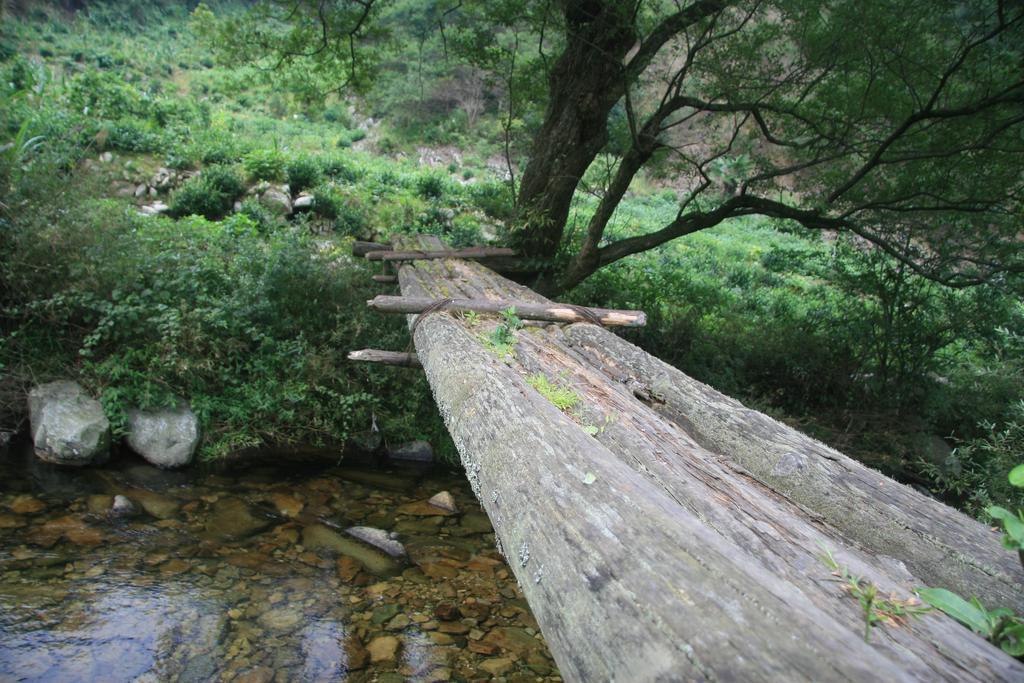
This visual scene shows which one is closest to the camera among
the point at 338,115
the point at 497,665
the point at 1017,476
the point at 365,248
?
the point at 1017,476

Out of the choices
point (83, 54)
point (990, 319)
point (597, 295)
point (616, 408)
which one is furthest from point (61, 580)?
point (83, 54)

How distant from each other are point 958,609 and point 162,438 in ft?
17.3

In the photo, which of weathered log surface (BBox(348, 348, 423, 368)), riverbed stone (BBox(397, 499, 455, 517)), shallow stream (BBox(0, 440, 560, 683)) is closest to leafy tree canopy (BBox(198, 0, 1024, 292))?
weathered log surface (BBox(348, 348, 423, 368))

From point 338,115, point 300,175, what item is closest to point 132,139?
point 300,175

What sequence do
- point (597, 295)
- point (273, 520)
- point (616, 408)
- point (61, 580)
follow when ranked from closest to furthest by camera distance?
point (616, 408)
point (61, 580)
point (273, 520)
point (597, 295)

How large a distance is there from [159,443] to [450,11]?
532cm

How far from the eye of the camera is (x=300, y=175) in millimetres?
10695

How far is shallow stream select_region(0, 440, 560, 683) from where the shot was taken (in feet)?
10.00

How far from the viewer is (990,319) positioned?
247 inches

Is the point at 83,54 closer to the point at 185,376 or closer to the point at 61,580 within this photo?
the point at 185,376

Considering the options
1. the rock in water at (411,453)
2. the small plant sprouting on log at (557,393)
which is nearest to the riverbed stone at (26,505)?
the rock in water at (411,453)

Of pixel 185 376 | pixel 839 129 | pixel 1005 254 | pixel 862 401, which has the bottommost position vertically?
pixel 185 376

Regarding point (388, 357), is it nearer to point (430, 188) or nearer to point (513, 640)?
point (513, 640)

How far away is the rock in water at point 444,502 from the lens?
4.82m
